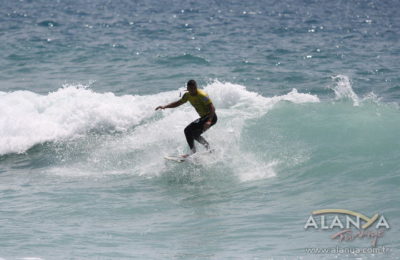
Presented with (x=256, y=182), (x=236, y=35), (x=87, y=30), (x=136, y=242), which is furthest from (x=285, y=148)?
(x=87, y=30)

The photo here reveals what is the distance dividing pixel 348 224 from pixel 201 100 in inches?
149

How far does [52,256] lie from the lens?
26.2 ft

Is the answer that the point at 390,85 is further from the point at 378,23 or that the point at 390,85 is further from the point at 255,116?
the point at 378,23

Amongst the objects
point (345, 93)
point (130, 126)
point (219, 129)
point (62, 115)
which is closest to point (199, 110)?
point (219, 129)

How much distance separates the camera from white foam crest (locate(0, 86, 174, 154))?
47.9 ft

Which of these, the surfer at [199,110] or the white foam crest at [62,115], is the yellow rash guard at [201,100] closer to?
the surfer at [199,110]

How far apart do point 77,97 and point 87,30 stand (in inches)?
574

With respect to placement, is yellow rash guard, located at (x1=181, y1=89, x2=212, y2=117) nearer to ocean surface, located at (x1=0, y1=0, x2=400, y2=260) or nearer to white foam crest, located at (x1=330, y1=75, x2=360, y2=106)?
ocean surface, located at (x1=0, y1=0, x2=400, y2=260)

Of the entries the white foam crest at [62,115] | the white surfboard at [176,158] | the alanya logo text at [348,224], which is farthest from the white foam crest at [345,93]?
the alanya logo text at [348,224]

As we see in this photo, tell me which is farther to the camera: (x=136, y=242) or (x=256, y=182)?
(x=256, y=182)

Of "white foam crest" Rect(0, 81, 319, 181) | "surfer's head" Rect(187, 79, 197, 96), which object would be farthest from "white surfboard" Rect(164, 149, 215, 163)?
"surfer's head" Rect(187, 79, 197, 96)

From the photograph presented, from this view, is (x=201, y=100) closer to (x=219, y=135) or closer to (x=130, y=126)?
(x=219, y=135)

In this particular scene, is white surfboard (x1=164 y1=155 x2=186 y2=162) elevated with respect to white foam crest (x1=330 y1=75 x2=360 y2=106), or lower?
lower

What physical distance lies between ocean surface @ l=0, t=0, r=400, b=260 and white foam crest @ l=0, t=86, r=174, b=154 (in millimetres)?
47
